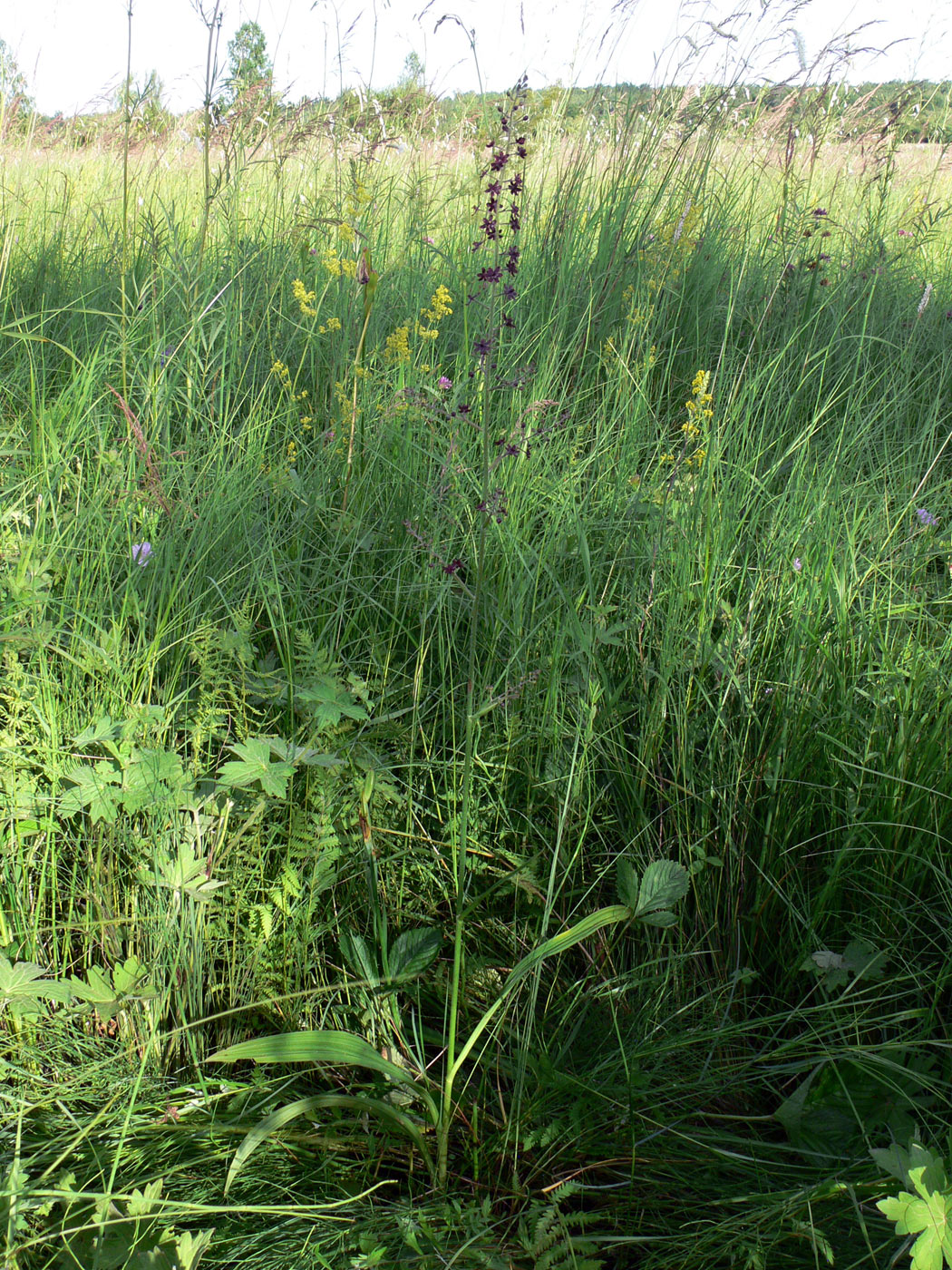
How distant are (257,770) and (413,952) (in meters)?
0.32

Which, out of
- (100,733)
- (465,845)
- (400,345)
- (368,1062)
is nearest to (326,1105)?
(368,1062)

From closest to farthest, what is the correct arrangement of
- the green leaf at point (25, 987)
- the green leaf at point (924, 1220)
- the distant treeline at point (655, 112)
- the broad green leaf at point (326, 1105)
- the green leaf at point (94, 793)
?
the green leaf at point (924, 1220) → the broad green leaf at point (326, 1105) → the green leaf at point (25, 987) → the green leaf at point (94, 793) → the distant treeline at point (655, 112)

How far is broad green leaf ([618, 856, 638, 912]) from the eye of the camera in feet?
3.69

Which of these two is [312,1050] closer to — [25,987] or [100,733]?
[25,987]

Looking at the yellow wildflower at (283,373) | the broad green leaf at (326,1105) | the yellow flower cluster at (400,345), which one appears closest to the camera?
the broad green leaf at (326,1105)

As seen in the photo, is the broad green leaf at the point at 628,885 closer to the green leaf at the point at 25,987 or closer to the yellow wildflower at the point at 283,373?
the green leaf at the point at 25,987

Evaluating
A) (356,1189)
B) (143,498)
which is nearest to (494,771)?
(356,1189)

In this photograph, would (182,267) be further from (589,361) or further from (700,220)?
(700,220)

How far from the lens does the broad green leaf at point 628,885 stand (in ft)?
3.69

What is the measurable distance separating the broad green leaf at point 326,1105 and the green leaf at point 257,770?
0.36 metres

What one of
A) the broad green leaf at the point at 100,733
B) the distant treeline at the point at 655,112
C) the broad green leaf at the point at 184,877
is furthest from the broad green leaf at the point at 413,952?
the distant treeline at the point at 655,112

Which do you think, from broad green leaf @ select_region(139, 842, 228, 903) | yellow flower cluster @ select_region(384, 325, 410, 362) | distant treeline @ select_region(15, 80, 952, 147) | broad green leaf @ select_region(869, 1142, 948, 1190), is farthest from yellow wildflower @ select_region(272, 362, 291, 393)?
broad green leaf @ select_region(869, 1142, 948, 1190)

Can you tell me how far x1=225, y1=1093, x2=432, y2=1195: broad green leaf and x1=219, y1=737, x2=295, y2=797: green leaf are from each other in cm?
36

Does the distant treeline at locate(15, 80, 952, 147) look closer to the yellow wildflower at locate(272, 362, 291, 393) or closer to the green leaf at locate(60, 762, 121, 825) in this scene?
the yellow wildflower at locate(272, 362, 291, 393)
